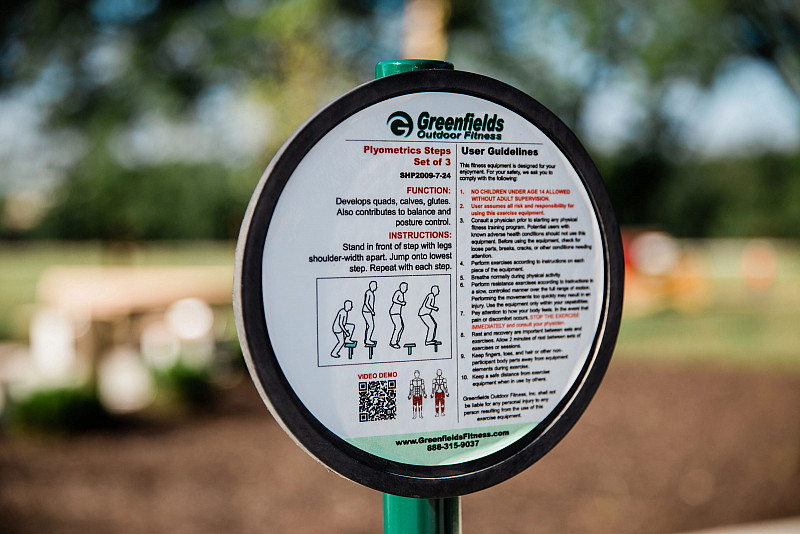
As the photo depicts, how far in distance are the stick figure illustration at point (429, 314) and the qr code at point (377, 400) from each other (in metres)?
0.10

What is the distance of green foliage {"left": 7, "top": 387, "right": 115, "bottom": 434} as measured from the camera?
18.9 ft

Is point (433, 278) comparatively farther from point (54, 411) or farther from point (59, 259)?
point (59, 259)

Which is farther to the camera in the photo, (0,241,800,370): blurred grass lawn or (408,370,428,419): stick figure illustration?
(0,241,800,370): blurred grass lawn

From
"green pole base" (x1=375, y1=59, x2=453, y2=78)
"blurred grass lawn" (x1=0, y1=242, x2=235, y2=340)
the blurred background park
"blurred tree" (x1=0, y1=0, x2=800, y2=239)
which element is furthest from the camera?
"blurred grass lawn" (x1=0, y1=242, x2=235, y2=340)

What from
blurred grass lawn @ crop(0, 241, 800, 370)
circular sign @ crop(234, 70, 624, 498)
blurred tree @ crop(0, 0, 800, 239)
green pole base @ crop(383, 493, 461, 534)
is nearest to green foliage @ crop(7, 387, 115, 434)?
blurred tree @ crop(0, 0, 800, 239)

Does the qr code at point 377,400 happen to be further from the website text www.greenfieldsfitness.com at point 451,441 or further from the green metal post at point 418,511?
the green metal post at point 418,511

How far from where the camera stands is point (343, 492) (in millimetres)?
4785

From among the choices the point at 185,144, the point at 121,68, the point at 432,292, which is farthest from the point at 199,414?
the point at 432,292

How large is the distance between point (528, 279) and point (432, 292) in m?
0.19

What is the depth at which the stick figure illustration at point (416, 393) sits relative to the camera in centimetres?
130

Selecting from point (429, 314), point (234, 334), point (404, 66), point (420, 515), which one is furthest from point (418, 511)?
point (234, 334)

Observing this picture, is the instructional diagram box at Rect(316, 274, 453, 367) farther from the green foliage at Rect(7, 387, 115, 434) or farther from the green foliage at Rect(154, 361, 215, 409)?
the green foliage at Rect(154, 361, 215, 409)

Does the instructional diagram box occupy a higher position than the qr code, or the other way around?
the instructional diagram box

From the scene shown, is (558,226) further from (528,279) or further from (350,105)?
(350,105)
